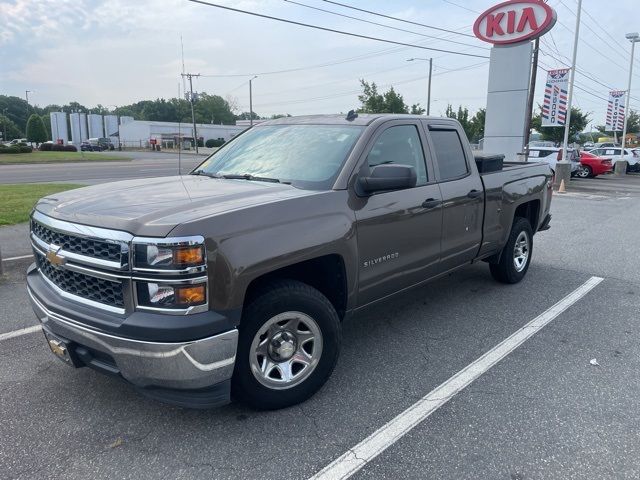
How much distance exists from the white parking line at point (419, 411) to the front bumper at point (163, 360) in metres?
0.75

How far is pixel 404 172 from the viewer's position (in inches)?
134

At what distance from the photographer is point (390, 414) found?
3.16 meters

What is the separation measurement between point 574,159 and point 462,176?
23013 mm

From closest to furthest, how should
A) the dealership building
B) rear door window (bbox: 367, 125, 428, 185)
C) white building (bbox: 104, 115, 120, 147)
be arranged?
1. rear door window (bbox: 367, 125, 428, 185)
2. the dealership building
3. white building (bbox: 104, 115, 120, 147)

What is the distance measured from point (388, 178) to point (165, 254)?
159 cm

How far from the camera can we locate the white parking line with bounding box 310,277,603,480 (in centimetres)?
266

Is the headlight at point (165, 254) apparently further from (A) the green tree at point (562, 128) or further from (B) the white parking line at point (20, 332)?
(A) the green tree at point (562, 128)

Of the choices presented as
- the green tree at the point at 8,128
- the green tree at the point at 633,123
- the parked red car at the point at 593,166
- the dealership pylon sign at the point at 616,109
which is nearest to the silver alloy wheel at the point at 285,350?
the parked red car at the point at 593,166

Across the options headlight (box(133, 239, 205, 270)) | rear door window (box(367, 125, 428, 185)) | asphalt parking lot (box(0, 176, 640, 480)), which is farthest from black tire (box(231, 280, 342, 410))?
rear door window (box(367, 125, 428, 185))

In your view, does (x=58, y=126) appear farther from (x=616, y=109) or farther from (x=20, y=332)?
(x=20, y=332)

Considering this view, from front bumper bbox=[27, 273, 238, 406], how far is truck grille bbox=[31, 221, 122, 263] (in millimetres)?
393

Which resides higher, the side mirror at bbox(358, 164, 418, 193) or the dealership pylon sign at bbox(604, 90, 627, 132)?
the dealership pylon sign at bbox(604, 90, 627, 132)

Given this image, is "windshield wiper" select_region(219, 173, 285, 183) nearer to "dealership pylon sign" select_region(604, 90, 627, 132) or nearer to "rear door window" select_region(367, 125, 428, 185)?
"rear door window" select_region(367, 125, 428, 185)

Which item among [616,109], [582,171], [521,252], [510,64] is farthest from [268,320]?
[616,109]
